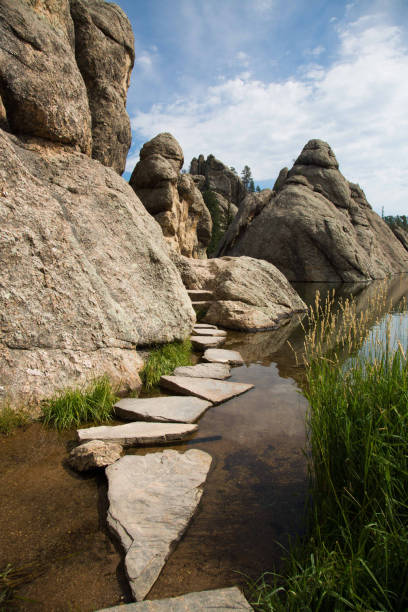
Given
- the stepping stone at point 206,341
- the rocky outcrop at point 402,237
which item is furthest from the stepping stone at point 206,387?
the rocky outcrop at point 402,237

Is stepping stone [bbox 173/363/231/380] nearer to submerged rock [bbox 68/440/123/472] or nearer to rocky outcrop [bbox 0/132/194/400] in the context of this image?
rocky outcrop [bbox 0/132/194/400]

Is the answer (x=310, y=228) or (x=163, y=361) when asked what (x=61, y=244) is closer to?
(x=163, y=361)

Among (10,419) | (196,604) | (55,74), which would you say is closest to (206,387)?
(10,419)

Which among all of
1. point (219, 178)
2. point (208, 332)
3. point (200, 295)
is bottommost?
point (208, 332)

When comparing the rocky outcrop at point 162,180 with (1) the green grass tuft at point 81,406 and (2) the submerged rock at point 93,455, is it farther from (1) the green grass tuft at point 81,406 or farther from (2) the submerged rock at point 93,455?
(2) the submerged rock at point 93,455

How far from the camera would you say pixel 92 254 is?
5.38 metres

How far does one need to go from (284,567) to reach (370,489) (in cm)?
69

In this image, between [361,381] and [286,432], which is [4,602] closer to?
[361,381]

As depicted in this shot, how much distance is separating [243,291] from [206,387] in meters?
6.41

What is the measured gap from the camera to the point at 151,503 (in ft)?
Answer: 8.66

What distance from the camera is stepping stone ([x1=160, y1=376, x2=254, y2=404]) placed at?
4898 millimetres

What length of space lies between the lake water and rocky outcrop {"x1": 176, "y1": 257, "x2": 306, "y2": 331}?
20.4ft

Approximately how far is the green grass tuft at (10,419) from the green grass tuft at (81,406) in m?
0.21

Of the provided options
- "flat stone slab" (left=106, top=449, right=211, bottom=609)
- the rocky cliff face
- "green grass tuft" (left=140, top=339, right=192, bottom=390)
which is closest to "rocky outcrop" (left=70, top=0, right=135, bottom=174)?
the rocky cliff face
